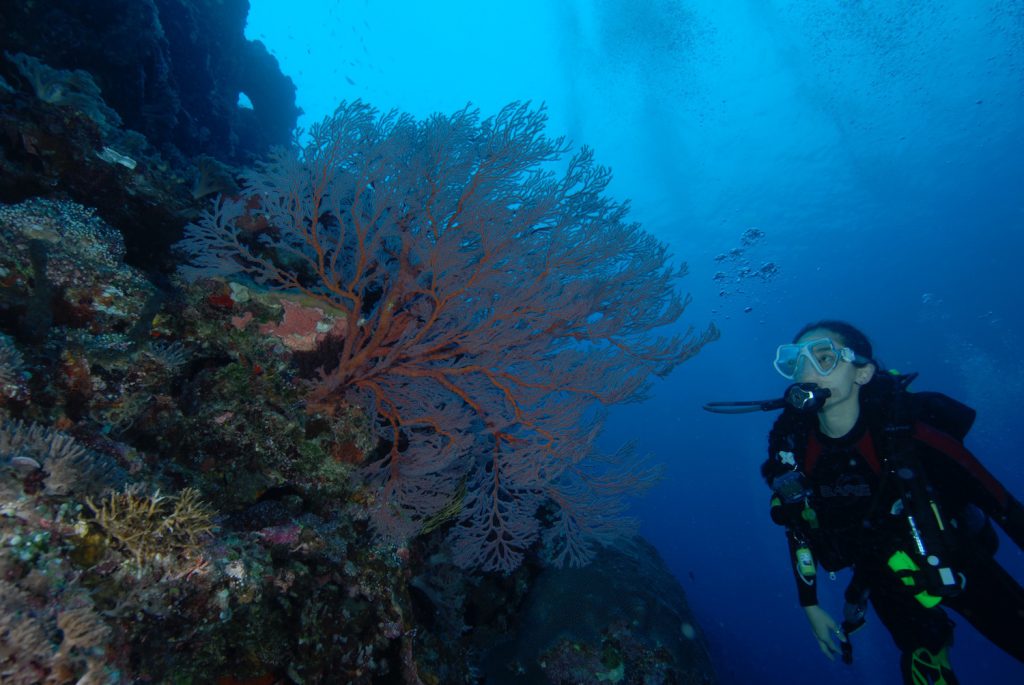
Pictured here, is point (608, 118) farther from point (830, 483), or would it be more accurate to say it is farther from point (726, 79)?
point (830, 483)

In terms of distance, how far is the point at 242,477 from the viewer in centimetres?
369

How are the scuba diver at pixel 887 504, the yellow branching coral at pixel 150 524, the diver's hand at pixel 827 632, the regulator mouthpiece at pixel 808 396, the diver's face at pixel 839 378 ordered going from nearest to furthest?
the yellow branching coral at pixel 150 524, the scuba diver at pixel 887 504, the diver's hand at pixel 827 632, the regulator mouthpiece at pixel 808 396, the diver's face at pixel 839 378

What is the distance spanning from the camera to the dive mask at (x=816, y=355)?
4695 millimetres

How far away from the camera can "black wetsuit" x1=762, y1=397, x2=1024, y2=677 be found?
4027 millimetres

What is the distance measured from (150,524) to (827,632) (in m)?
5.21

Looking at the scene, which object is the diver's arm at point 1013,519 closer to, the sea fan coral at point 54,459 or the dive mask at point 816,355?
the dive mask at point 816,355

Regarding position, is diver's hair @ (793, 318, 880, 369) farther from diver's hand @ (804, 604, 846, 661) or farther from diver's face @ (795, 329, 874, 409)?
diver's hand @ (804, 604, 846, 661)

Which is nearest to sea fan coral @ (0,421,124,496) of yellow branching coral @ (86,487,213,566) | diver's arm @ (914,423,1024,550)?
yellow branching coral @ (86,487,213,566)

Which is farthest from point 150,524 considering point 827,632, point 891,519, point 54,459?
point 891,519

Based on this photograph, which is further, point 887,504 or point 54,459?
point 887,504

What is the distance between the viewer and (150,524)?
2195 millimetres

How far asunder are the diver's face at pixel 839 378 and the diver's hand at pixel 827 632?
200cm

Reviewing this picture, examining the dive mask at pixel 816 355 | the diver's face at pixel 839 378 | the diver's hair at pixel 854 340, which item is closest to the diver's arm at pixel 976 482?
the diver's face at pixel 839 378

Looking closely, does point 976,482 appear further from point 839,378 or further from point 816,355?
point 816,355
